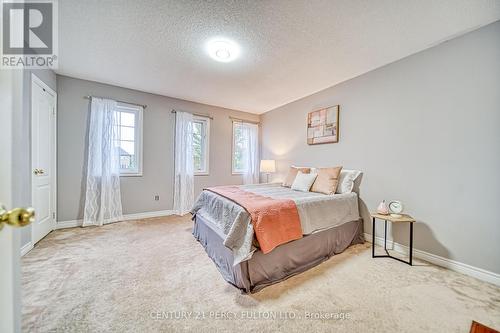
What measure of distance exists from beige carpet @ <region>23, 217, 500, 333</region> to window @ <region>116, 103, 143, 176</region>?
1.70 meters

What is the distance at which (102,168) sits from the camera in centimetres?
332

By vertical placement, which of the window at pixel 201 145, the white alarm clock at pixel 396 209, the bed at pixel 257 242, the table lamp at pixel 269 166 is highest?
the window at pixel 201 145

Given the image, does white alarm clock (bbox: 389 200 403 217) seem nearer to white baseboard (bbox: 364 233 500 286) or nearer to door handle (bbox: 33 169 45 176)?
white baseboard (bbox: 364 233 500 286)

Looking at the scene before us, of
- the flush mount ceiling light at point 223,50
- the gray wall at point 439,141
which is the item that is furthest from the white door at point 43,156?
the gray wall at point 439,141

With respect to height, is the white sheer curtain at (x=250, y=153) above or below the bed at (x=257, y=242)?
above

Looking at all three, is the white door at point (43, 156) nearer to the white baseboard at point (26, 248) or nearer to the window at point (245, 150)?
the white baseboard at point (26, 248)

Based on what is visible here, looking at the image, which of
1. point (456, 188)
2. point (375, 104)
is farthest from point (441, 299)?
point (375, 104)

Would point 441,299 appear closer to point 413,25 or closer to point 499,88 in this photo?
point 499,88

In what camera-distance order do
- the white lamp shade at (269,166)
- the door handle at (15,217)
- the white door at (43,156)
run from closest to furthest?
the door handle at (15,217), the white door at (43,156), the white lamp shade at (269,166)

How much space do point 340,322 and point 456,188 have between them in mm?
1939

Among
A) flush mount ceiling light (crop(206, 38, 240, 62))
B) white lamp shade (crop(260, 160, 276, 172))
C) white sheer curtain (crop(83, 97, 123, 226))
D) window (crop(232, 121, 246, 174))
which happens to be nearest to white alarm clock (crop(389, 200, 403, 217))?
white lamp shade (crop(260, 160, 276, 172))

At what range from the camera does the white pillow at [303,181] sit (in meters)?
3.06

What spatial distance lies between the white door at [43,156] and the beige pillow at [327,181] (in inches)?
153

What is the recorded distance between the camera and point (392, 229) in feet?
8.25
